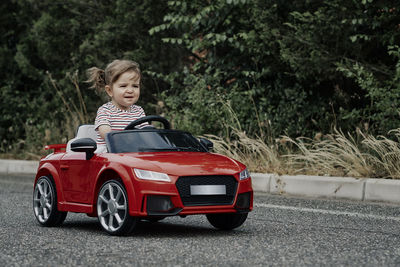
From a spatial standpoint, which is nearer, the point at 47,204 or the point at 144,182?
the point at 144,182

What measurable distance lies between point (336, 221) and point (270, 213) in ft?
3.34

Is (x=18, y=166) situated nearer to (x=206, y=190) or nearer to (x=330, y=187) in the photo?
(x=330, y=187)

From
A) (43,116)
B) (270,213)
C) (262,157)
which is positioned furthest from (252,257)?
(43,116)

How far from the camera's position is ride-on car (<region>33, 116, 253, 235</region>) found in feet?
21.2

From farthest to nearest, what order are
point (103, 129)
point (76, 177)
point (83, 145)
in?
point (103, 129), point (76, 177), point (83, 145)

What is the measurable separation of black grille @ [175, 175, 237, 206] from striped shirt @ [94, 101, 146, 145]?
1392mm

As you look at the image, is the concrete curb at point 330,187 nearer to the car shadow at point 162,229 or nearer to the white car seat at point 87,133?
the car shadow at point 162,229

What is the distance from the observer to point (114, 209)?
22.1 ft

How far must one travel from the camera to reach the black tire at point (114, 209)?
21.8 ft

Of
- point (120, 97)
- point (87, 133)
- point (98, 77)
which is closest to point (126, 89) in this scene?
point (120, 97)

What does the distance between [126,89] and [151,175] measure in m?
1.52

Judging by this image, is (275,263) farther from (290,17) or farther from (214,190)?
(290,17)

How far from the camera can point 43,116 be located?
1905 centimetres

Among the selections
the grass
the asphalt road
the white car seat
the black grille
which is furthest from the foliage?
the black grille
